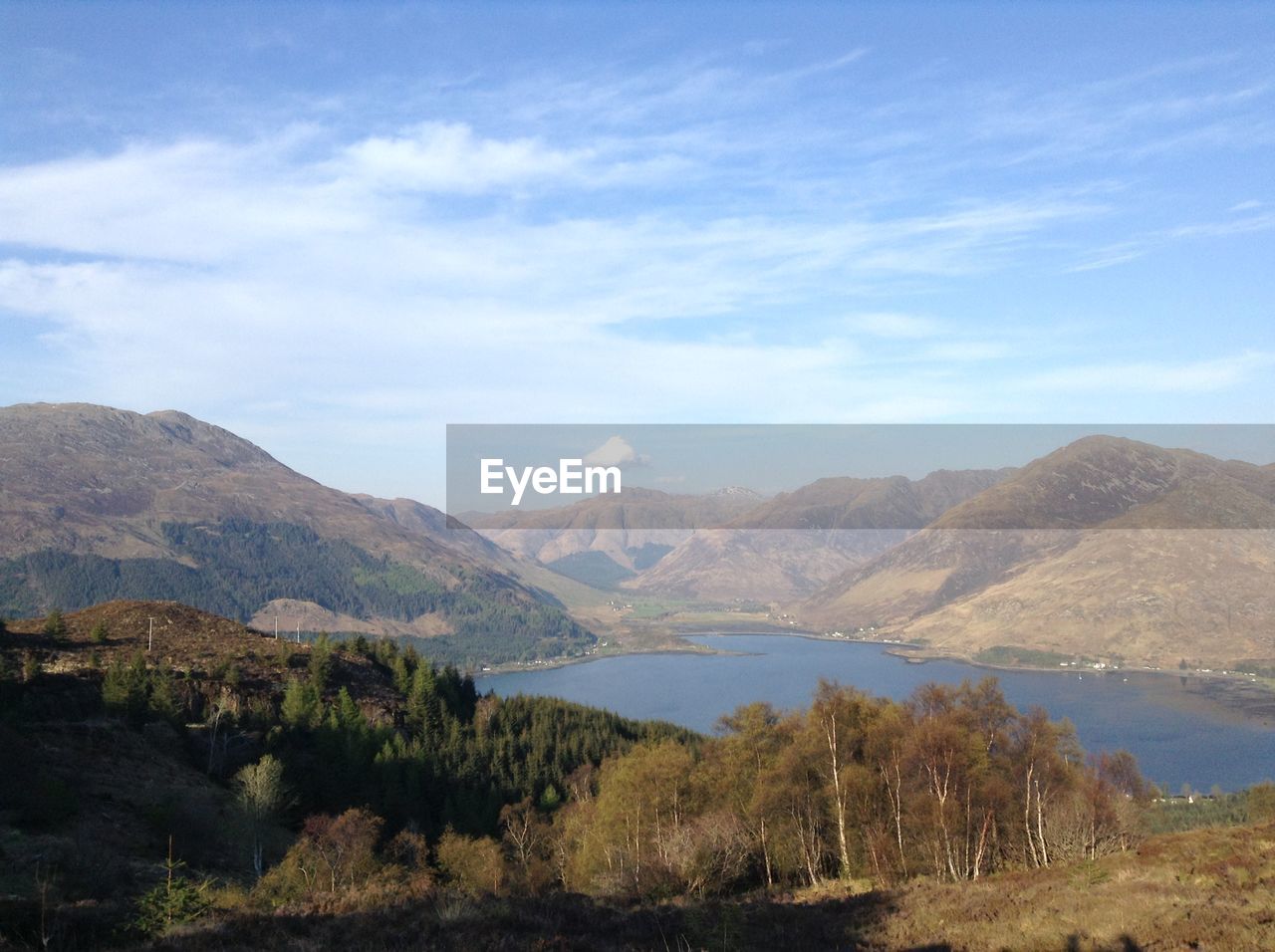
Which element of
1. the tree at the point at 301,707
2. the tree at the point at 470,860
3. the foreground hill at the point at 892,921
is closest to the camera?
the foreground hill at the point at 892,921

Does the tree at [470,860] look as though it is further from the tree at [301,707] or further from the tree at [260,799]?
the tree at [301,707]

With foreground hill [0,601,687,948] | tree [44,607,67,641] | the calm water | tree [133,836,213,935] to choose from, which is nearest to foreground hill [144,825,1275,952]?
tree [133,836,213,935]

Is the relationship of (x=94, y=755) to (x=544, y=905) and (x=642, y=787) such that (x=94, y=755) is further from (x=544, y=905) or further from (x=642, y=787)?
(x=544, y=905)

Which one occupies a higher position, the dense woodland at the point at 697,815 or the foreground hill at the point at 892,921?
the foreground hill at the point at 892,921

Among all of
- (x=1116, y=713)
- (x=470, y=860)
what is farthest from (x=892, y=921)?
(x=1116, y=713)

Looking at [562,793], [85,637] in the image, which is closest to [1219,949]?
[562,793]

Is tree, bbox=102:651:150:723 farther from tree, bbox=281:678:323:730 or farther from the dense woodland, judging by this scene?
tree, bbox=281:678:323:730

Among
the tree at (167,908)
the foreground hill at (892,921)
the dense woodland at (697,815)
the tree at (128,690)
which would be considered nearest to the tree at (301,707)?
the dense woodland at (697,815)

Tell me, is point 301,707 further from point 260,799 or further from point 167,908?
point 167,908
